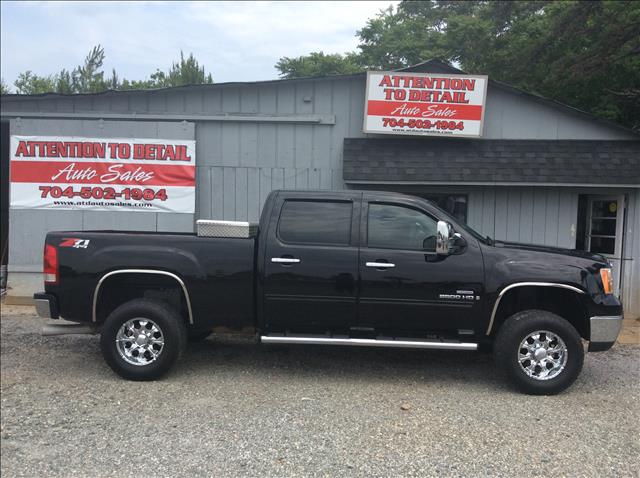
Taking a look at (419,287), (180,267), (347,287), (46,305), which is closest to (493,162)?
(419,287)

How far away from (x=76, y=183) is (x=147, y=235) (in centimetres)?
424

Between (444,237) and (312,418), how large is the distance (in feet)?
6.60

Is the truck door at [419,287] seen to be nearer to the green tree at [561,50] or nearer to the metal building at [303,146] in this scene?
the metal building at [303,146]

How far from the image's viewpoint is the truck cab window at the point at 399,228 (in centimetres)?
521

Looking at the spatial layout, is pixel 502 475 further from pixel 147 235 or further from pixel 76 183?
pixel 76 183

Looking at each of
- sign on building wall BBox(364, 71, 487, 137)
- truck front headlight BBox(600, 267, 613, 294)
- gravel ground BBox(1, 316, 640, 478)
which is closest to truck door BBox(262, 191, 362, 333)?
gravel ground BBox(1, 316, 640, 478)

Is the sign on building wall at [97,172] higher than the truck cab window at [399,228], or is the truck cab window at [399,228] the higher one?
the sign on building wall at [97,172]

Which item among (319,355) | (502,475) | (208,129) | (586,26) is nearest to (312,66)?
(586,26)

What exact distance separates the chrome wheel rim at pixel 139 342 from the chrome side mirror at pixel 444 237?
2.87 meters

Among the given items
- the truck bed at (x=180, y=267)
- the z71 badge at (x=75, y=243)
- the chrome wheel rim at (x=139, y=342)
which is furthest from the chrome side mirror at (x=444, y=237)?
the z71 badge at (x=75, y=243)

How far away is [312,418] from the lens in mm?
4312

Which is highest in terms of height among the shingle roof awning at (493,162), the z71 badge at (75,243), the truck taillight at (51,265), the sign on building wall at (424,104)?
the sign on building wall at (424,104)

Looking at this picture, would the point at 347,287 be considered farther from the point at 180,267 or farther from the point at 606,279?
the point at 606,279

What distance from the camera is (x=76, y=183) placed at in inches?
344
